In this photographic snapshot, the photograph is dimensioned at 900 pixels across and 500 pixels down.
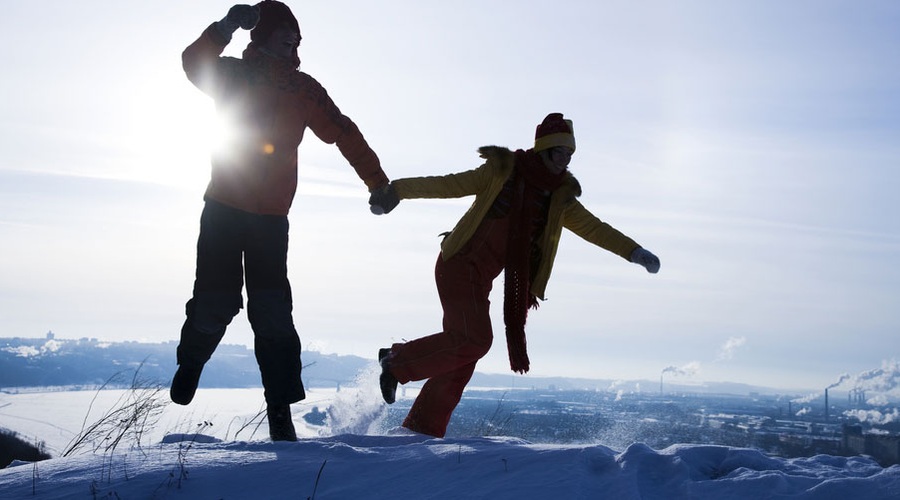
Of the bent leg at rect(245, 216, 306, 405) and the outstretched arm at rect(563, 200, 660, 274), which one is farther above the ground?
the outstretched arm at rect(563, 200, 660, 274)

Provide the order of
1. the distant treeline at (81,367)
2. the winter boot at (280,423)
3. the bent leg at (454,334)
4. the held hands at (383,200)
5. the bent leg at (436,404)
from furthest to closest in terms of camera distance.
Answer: the distant treeline at (81,367) → the bent leg at (436,404) → the bent leg at (454,334) → the held hands at (383,200) → the winter boot at (280,423)

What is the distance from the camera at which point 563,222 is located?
510 centimetres

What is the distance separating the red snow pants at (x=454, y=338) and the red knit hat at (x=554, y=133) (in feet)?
1.81

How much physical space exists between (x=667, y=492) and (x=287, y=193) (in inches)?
105

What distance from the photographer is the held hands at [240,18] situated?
4.26 metres

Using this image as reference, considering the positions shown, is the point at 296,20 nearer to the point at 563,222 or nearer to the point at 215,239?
the point at 215,239

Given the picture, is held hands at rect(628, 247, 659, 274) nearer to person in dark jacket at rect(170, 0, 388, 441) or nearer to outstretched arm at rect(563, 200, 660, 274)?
outstretched arm at rect(563, 200, 660, 274)

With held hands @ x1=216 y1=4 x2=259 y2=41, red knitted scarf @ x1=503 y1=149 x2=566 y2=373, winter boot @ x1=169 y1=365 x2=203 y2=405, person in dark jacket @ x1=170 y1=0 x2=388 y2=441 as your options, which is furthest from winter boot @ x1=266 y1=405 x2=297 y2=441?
held hands @ x1=216 y1=4 x2=259 y2=41

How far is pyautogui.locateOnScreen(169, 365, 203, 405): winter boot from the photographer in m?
4.46

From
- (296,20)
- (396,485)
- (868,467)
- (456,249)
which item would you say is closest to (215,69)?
(296,20)

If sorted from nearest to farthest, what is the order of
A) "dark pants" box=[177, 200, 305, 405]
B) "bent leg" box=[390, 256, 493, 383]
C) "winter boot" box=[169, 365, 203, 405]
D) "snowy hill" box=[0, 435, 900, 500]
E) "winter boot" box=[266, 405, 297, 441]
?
1. "snowy hill" box=[0, 435, 900, 500]
2. "winter boot" box=[266, 405, 297, 441]
3. "dark pants" box=[177, 200, 305, 405]
4. "winter boot" box=[169, 365, 203, 405]
5. "bent leg" box=[390, 256, 493, 383]

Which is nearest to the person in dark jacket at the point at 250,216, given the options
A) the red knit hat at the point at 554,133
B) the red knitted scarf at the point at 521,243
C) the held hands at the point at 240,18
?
the held hands at the point at 240,18

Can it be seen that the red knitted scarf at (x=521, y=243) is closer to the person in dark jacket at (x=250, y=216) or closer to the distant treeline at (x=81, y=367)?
the person in dark jacket at (x=250, y=216)

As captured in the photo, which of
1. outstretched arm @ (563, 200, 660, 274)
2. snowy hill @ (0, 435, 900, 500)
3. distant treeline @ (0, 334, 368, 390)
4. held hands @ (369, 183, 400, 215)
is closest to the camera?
snowy hill @ (0, 435, 900, 500)
